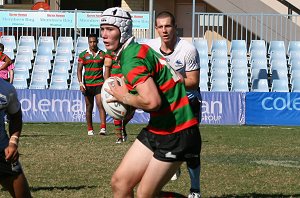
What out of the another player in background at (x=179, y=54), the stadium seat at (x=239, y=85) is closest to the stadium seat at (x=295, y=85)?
the stadium seat at (x=239, y=85)

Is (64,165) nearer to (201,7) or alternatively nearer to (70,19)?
(70,19)

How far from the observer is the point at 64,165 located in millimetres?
12953

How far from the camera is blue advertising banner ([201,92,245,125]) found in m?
25.2

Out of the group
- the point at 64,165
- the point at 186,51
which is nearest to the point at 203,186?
the point at 186,51

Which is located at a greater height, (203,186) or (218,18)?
(218,18)

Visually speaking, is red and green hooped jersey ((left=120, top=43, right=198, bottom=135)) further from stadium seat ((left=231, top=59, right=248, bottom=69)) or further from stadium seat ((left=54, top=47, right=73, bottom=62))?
stadium seat ((left=54, top=47, right=73, bottom=62))

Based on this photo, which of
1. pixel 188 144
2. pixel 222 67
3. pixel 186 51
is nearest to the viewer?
pixel 188 144

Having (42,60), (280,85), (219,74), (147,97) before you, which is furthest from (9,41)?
(147,97)

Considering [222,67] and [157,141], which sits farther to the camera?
[222,67]

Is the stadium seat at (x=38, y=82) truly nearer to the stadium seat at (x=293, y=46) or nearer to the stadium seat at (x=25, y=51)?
the stadium seat at (x=25, y=51)

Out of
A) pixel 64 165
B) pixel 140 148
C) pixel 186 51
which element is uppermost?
pixel 186 51

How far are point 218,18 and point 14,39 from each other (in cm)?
681

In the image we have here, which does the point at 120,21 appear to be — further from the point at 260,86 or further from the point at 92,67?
the point at 260,86

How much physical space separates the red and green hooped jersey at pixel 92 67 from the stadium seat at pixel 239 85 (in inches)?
328
